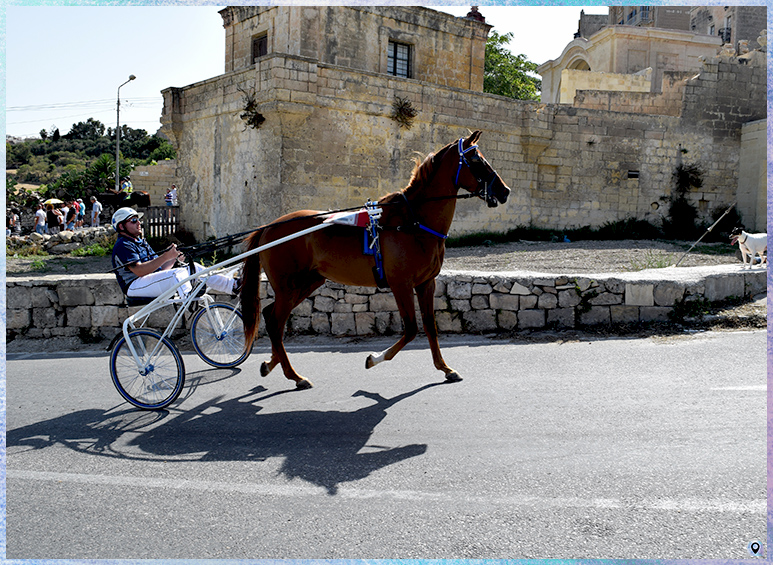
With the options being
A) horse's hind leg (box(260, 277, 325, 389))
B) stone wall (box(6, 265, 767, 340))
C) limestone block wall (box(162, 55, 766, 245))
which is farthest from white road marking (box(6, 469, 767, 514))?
limestone block wall (box(162, 55, 766, 245))

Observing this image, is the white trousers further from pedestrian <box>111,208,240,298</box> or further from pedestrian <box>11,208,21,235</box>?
pedestrian <box>11,208,21,235</box>

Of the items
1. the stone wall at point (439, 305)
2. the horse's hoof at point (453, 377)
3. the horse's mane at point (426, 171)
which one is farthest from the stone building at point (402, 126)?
the horse's hoof at point (453, 377)

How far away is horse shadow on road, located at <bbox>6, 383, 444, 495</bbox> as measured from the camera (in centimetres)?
404

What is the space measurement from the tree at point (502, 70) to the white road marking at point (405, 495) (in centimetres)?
3465

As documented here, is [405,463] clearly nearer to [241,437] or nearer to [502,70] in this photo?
[241,437]

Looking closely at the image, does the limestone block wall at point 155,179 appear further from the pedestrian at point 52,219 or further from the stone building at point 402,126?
the stone building at point 402,126

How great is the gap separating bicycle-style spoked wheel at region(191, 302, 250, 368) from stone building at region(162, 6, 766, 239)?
10.1 meters

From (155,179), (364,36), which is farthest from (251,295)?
(155,179)

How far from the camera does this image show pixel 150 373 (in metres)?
5.26

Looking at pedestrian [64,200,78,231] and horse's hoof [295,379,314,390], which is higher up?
pedestrian [64,200,78,231]

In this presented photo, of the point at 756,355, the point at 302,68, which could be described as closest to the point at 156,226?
the point at 302,68

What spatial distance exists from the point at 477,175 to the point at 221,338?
3.26 meters

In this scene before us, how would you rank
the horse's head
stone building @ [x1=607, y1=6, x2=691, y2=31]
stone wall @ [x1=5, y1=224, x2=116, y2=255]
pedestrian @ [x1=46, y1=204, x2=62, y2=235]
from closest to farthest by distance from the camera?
the horse's head
stone wall @ [x1=5, y1=224, x2=116, y2=255]
pedestrian @ [x1=46, y1=204, x2=62, y2=235]
stone building @ [x1=607, y1=6, x2=691, y2=31]

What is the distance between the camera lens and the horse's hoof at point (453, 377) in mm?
5742
